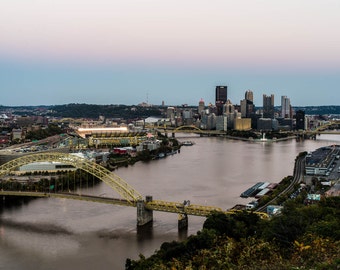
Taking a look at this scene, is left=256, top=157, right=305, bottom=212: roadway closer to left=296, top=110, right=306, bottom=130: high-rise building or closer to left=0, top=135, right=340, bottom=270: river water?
left=0, top=135, right=340, bottom=270: river water

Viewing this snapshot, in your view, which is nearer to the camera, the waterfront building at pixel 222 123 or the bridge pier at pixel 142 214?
the bridge pier at pixel 142 214

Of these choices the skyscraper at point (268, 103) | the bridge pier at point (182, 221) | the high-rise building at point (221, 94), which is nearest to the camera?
the bridge pier at point (182, 221)

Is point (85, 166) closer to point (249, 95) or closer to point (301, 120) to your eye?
point (301, 120)

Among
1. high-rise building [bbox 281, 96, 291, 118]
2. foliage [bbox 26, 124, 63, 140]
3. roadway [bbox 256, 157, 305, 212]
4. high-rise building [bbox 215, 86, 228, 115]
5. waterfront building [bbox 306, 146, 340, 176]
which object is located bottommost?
roadway [bbox 256, 157, 305, 212]

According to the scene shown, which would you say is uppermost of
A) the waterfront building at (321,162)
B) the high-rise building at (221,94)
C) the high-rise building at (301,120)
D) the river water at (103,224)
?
the high-rise building at (221,94)

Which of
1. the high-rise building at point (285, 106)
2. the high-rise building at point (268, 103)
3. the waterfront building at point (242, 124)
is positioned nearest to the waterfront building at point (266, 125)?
the waterfront building at point (242, 124)

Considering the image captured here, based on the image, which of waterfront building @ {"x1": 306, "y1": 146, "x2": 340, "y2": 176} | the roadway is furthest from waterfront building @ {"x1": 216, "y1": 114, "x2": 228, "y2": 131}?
the roadway

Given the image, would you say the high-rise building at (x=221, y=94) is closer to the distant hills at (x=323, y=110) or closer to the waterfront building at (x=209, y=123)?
the waterfront building at (x=209, y=123)

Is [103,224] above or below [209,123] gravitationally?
below

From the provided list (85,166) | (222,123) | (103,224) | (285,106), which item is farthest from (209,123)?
(103,224)
